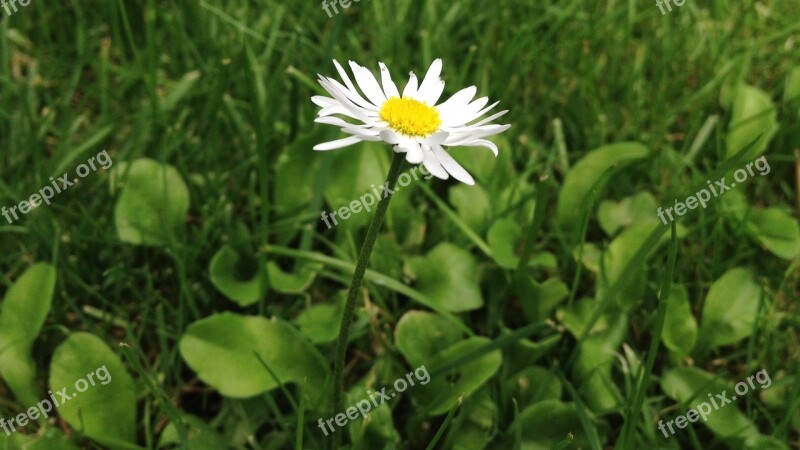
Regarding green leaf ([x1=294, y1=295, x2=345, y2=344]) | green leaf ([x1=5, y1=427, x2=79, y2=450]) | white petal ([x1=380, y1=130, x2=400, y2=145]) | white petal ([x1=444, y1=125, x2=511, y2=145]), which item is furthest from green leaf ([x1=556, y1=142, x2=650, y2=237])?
green leaf ([x1=5, y1=427, x2=79, y2=450])

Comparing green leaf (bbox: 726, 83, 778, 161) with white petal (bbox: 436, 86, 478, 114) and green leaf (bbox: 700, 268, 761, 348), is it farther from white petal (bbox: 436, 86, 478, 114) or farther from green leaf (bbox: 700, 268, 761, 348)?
white petal (bbox: 436, 86, 478, 114)

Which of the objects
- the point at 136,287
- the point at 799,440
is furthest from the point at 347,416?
the point at 799,440

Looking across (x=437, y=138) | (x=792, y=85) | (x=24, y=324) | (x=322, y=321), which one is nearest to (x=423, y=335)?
(x=322, y=321)

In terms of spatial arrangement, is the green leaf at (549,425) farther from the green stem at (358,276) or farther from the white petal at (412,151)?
the white petal at (412,151)

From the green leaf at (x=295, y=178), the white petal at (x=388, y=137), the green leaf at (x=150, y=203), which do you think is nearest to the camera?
the white petal at (x=388, y=137)

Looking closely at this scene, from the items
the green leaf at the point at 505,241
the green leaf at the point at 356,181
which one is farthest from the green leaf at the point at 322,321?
the green leaf at the point at 505,241

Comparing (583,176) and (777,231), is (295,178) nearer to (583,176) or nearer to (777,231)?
(583,176)
